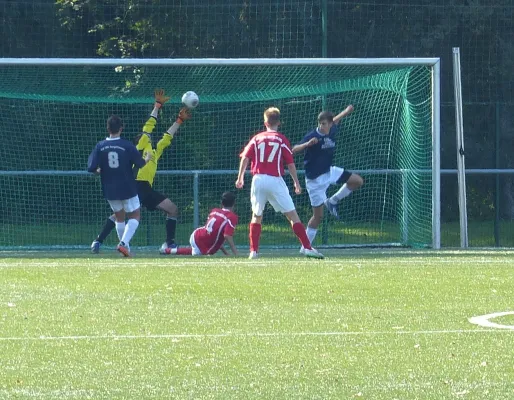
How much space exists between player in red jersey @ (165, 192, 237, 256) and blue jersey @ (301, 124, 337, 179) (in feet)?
4.27

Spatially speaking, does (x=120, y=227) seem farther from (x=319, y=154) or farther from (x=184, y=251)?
(x=319, y=154)

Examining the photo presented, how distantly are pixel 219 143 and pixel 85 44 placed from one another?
535 centimetres

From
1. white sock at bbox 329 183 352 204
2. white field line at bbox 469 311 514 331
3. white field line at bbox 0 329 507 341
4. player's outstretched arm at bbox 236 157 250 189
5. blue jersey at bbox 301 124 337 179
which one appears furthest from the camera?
white sock at bbox 329 183 352 204

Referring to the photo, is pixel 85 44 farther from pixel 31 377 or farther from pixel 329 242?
pixel 31 377

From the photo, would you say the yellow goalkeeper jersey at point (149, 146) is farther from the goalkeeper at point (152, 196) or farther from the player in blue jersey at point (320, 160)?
the player in blue jersey at point (320, 160)

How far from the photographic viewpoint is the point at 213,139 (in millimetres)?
20828

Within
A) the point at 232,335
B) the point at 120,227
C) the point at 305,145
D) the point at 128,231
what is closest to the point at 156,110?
the point at 120,227

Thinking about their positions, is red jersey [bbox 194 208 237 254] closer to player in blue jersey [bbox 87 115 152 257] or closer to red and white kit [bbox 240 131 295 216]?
red and white kit [bbox 240 131 295 216]

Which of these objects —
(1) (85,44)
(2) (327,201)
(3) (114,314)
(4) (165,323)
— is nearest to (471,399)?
(4) (165,323)

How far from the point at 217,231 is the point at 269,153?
1418 mm

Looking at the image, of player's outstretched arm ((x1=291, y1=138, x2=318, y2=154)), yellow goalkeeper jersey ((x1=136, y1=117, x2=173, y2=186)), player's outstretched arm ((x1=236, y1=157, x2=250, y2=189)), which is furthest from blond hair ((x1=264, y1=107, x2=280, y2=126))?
yellow goalkeeper jersey ((x1=136, y1=117, x2=173, y2=186))

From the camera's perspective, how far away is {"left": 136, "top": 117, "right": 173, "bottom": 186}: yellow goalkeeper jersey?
1636 cm

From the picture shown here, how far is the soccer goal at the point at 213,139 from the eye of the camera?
1891cm

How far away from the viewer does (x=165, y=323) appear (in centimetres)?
902
